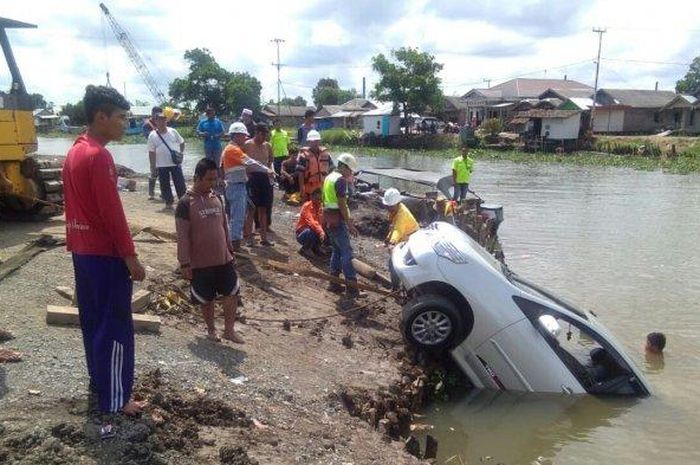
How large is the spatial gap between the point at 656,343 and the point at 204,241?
20.7 ft

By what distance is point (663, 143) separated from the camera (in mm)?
47406

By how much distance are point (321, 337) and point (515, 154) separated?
46.6 metres

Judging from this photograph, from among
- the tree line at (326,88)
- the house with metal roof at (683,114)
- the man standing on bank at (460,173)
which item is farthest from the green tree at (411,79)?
the man standing on bank at (460,173)

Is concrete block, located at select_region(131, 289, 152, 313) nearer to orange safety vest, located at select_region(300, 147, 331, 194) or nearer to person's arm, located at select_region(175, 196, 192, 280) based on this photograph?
person's arm, located at select_region(175, 196, 192, 280)

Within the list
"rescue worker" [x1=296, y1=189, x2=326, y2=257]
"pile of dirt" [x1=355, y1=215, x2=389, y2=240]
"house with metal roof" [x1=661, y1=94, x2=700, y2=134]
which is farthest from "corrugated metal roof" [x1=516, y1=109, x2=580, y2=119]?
"rescue worker" [x1=296, y1=189, x2=326, y2=257]

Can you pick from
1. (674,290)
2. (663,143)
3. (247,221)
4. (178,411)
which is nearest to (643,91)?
(663,143)

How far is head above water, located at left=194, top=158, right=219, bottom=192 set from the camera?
5512 millimetres

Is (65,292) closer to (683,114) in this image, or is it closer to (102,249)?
(102,249)

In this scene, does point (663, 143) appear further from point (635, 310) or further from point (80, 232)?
point (80, 232)

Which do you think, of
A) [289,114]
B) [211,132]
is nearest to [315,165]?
[211,132]

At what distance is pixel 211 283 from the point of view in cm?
566

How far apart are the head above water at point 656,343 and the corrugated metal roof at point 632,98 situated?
56575 mm

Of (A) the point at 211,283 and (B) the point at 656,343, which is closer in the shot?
(A) the point at 211,283

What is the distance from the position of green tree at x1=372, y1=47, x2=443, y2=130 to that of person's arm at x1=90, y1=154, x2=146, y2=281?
5996 cm
